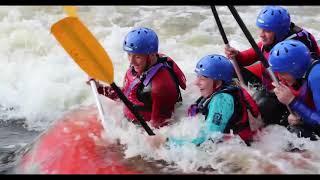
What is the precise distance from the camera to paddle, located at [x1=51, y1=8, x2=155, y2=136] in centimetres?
396

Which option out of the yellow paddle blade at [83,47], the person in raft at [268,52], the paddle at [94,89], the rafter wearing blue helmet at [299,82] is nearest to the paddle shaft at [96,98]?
the paddle at [94,89]

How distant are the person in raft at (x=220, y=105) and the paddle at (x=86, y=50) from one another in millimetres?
474

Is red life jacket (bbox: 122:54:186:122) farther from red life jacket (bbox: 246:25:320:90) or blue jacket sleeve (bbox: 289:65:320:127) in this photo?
blue jacket sleeve (bbox: 289:65:320:127)

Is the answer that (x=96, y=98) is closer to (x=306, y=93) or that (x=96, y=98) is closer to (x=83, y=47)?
(x=83, y=47)

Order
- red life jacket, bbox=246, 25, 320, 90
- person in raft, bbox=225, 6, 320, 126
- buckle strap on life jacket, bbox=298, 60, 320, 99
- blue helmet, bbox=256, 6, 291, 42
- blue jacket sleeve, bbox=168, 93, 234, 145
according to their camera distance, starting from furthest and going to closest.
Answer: red life jacket, bbox=246, 25, 320, 90 → blue helmet, bbox=256, 6, 291, 42 → person in raft, bbox=225, 6, 320, 126 → buckle strap on life jacket, bbox=298, 60, 320, 99 → blue jacket sleeve, bbox=168, 93, 234, 145

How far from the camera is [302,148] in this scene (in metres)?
4.16

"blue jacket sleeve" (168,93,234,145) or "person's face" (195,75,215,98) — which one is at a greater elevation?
"person's face" (195,75,215,98)

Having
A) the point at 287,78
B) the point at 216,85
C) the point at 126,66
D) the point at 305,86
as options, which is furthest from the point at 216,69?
the point at 126,66

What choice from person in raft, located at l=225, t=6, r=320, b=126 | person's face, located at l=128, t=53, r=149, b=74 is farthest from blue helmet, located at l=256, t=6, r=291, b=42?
person's face, located at l=128, t=53, r=149, b=74

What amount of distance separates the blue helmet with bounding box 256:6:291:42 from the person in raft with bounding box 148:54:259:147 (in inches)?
31.8

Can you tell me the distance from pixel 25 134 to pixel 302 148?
2900 millimetres

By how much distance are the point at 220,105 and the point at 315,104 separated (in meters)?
0.67

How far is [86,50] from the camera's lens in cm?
414

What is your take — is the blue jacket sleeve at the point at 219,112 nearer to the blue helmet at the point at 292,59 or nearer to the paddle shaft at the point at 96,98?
the blue helmet at the point at 292,59
